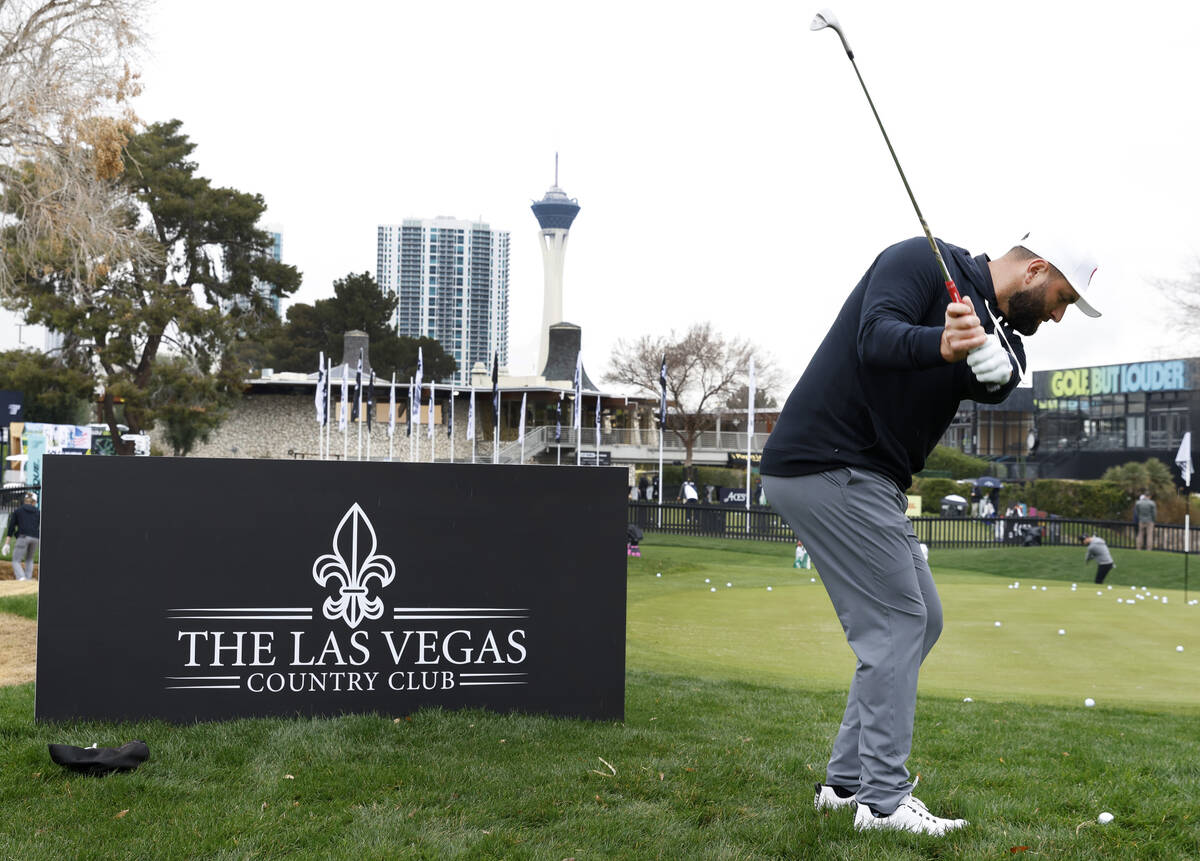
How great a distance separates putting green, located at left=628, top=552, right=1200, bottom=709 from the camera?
8117 millimetres

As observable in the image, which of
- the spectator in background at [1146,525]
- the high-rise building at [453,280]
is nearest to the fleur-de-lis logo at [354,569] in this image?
the spectator in background at [1146,525]

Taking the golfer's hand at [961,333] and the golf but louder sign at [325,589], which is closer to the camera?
the golfer's hand at [961,333]

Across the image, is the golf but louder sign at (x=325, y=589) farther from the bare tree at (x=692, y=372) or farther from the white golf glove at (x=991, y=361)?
the bare tree at (x=692, y=372)

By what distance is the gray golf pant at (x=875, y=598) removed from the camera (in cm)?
333

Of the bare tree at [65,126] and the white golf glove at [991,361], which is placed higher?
the bare tree at [65,126]

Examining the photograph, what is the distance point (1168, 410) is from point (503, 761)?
58.5 meters

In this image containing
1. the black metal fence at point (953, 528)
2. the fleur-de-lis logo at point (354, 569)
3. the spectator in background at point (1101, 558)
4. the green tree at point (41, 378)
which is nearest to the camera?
the fleur-de-lis logo at point (354, 569)

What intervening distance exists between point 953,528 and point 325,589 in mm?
26530

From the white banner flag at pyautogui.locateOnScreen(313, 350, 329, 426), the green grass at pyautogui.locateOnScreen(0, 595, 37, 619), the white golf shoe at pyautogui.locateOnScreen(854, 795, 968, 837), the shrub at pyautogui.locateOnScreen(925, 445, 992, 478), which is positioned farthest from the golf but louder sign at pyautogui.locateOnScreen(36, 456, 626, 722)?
the shrub at pyautogui.locateOnScreen(925, 445, 992, 478)

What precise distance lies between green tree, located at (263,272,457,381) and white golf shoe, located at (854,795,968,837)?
231ft

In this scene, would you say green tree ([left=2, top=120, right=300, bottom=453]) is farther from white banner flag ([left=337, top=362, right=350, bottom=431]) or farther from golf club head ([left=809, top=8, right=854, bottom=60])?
golf club head ([left=809, top=8, right=854, bottom=60])

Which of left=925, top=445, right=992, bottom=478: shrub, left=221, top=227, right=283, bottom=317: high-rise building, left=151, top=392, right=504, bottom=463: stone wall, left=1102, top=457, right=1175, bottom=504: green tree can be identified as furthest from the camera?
left=151, top=392, right=504, bottom=463: stone wall

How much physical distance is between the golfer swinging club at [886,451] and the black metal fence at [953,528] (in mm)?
24143

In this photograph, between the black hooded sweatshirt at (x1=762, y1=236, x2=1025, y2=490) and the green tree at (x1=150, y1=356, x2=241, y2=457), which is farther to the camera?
the green tree at (x1=150, y1=356, x2=241, y2=457)
